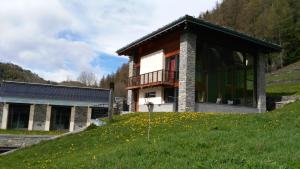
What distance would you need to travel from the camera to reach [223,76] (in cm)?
3194

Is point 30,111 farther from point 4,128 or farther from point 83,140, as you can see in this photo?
point 83,140

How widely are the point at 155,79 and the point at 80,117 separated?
20191mm

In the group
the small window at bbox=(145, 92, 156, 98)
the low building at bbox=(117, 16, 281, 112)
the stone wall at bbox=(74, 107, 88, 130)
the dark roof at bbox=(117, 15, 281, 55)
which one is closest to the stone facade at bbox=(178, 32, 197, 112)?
the low building at bbox=(117, 16, 281, 112)

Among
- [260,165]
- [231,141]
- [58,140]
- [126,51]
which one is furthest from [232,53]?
[260,165]

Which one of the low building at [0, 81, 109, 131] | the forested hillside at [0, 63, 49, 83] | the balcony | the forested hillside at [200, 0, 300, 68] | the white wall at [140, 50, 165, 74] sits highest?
the forested hillside at [200, 0, 300, 68]

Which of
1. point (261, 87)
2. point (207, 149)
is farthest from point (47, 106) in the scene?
point (207, 149)

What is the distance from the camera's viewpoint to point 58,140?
2073 cm

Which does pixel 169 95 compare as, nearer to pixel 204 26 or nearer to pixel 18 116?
pixel 204 26

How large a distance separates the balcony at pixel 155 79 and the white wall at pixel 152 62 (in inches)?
24.5

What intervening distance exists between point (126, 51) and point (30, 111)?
16482mm

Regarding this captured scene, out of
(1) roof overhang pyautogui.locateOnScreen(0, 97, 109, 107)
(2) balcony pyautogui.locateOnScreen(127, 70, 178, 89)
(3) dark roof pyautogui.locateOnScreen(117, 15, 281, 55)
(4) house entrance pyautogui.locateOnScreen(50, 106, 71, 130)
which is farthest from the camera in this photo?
(4) house entrance pyautogui.locateOnScreen(50, 106, 71, 130)

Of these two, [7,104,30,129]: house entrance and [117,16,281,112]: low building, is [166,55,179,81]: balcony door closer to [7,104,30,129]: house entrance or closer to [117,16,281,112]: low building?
[117,16,281,112]: low building

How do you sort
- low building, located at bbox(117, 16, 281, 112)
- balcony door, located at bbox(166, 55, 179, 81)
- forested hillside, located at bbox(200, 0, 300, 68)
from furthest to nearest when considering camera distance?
forested hillside, located at bbox(200, 0, 300, 68), balcony door, located at bbox(166, 55, 179, 81), low building, located at bbox(117, 16, 281, 112)

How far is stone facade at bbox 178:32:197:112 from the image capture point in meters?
28.8
